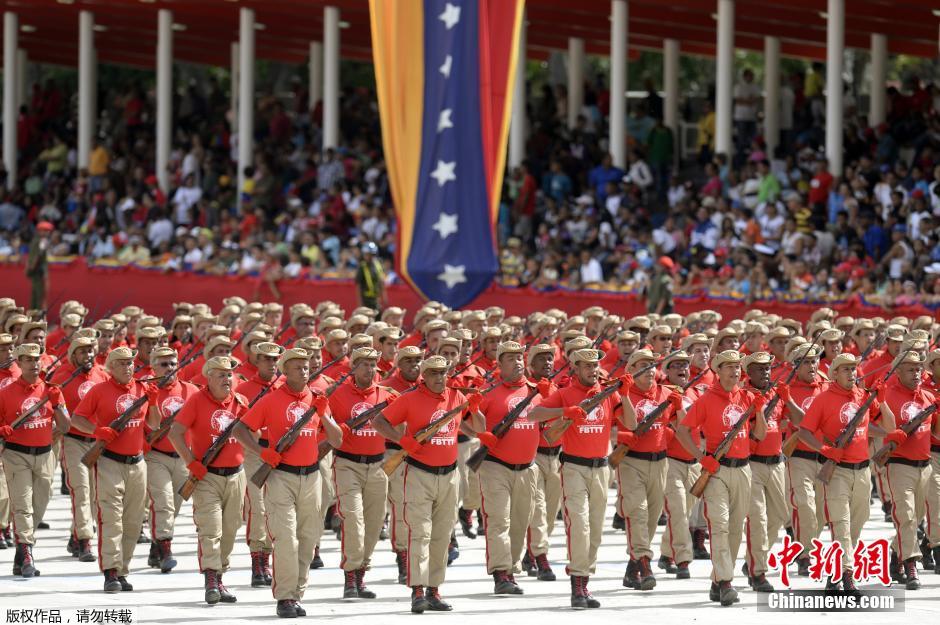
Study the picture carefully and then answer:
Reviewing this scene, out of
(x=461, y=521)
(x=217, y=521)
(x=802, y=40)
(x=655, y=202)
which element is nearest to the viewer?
(x=217, y=521)

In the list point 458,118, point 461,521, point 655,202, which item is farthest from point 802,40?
point 461,521

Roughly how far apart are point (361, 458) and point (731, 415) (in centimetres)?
265

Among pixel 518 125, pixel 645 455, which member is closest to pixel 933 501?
pixel 645 455

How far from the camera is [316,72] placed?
124 ft

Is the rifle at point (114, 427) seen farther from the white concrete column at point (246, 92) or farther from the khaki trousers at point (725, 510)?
the white concrete column at point (246, 92)

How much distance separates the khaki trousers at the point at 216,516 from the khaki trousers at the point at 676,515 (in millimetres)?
3210

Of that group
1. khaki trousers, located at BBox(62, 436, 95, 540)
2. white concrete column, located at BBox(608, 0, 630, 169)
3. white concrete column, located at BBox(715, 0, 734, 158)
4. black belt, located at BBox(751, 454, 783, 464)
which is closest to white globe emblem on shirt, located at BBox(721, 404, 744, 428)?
black belt, located at BBox(751, 454, 783, 464)

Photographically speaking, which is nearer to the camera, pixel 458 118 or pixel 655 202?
pixel 458 118

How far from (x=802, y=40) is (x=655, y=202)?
673 cm

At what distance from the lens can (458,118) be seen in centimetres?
2002

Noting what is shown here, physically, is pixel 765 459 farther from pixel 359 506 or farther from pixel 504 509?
pixel 359 506

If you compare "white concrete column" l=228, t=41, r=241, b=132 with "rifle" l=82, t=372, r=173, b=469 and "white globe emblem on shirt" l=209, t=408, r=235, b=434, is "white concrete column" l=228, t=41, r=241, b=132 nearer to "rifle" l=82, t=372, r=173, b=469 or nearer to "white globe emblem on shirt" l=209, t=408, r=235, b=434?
"rifle" l=82, t=372, r=173, b=469

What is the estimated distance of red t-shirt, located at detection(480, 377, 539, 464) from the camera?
13273 mm

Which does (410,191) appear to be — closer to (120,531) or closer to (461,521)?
(461,521)
